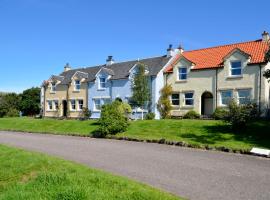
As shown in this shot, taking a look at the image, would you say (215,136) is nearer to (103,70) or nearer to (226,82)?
(226,82)

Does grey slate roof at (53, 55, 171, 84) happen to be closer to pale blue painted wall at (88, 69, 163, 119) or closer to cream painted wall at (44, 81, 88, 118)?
pale blue painted wall at (88, 69, 163, 119)

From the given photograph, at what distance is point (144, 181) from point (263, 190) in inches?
137

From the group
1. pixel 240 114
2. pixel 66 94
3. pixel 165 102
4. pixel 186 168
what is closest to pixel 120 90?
pixel 165 102

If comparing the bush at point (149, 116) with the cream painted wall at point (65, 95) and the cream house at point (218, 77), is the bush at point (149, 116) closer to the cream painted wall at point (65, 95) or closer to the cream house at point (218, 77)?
the cream house at point (218, 77)

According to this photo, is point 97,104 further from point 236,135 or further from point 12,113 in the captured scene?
point 236,135

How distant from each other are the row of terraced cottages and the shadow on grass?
309 inches

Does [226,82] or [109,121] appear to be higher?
[226,82]

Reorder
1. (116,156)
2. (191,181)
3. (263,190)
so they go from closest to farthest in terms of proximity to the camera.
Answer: (263,190) < (191,181) < (116,156)

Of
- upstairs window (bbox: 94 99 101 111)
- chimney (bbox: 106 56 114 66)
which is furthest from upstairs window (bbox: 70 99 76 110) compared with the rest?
chimney (bbox: 106 56 114 66)

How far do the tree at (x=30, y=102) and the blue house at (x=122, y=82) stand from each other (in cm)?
2345

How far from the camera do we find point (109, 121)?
25.1 metres

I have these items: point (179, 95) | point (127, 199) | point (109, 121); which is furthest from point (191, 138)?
point (179, 95)

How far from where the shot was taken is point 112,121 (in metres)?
25.2

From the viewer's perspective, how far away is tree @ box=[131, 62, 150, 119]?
37.4m
